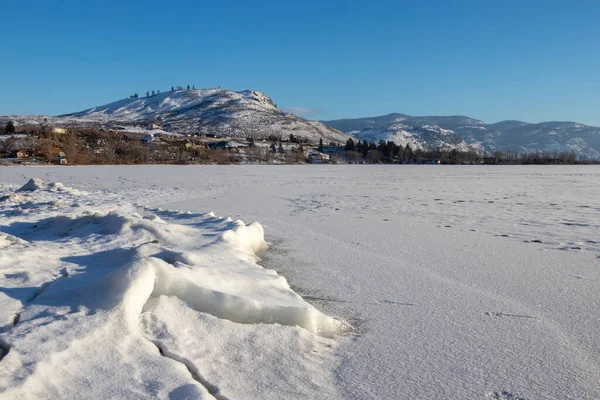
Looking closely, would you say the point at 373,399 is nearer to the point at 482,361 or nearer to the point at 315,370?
the point at 315,370

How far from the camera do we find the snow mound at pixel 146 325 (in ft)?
7.25

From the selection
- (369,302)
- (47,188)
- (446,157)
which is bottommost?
(47,188)

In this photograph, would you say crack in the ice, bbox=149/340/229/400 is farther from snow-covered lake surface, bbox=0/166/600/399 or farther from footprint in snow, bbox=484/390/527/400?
footprint in snow, bbox=484/390/527/400

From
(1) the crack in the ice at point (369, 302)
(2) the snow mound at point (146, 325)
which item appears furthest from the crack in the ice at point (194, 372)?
(1) the crack in the ice at point (369, 302)

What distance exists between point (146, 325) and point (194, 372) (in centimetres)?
57

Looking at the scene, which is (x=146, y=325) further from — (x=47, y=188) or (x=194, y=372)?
(x=47, y=188)

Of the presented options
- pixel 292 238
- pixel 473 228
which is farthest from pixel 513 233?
pixel 292 238

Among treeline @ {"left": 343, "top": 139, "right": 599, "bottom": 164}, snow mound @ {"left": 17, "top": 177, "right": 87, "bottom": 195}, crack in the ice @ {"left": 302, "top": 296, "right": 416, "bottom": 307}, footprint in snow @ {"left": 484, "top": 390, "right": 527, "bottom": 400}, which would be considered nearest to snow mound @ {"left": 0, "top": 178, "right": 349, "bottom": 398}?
crack in the ice @ {"left": 302, "top": 296, "right": 416, "bottom": 307}

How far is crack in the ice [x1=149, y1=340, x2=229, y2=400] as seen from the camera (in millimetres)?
2227

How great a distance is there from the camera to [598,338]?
303 cm

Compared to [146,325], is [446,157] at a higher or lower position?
lower

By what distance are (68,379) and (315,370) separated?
1234 millimetres

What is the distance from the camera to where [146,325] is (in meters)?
2.79

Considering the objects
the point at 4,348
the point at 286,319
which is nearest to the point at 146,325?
the point at 4,348
